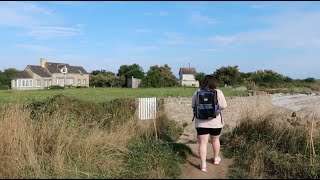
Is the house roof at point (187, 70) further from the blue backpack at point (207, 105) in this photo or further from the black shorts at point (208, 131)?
the blue backpack at point (207, 105)

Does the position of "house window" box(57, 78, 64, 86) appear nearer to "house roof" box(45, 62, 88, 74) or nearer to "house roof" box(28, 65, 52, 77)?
"house roof" box(45, 62, 88, 74)

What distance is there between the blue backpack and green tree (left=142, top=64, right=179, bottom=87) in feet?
223

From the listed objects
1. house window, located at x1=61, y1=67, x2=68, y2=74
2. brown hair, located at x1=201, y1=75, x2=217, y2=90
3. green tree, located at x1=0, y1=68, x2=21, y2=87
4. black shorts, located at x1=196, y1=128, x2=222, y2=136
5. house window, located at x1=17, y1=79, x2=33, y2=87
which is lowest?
black shorts, located at x1=196, y1=128, x2=222, y2=136

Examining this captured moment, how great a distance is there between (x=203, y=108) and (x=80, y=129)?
316 cm

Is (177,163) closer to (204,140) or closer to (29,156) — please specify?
(204,140)

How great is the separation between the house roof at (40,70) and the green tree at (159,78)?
21726 millimetres

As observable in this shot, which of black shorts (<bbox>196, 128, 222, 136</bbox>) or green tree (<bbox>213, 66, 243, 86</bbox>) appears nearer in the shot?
black shorts (<bbox>196, 128, 222, 136</bbox>)

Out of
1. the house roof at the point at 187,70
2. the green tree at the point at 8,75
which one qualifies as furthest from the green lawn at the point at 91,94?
the house roof at the point at 187,70

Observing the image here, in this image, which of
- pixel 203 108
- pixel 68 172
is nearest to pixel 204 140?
pixel 203 108

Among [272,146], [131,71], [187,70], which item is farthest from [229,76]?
[272,146]

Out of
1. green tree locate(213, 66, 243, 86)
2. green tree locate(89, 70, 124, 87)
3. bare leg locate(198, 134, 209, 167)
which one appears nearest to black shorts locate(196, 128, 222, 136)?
bare leg locate(198, 134, 209, 167)

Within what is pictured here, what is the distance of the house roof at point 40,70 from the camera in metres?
80.2

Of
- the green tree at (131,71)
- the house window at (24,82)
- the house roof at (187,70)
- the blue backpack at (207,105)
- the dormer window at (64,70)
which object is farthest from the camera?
the house roof at (187,70)

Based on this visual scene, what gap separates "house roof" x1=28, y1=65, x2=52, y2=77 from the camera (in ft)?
263
